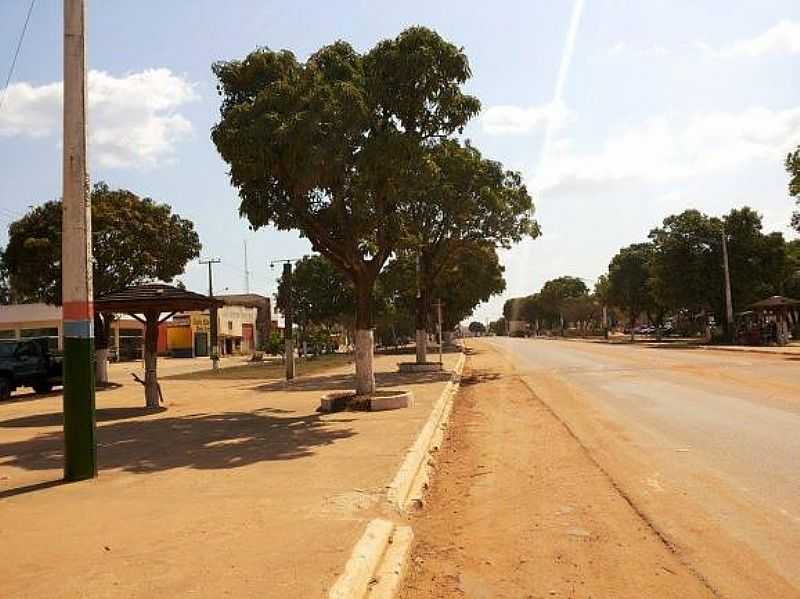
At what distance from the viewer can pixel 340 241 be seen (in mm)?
15984

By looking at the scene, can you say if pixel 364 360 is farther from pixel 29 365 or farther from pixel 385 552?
pixel 29 365

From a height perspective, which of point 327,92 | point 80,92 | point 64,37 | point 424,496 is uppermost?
point 327,92

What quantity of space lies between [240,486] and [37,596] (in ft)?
11.2

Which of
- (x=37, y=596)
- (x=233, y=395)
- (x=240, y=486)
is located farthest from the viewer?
(x=233, y=395)

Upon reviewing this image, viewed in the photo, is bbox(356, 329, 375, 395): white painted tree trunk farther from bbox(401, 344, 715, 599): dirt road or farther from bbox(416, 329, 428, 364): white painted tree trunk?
bbox(416, 329, 428, 364): white painted tree trunk

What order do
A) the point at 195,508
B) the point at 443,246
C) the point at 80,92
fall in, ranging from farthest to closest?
the point at 443,246
the point at 80,92
the point at 195,508

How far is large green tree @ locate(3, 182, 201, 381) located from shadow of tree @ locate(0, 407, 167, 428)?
9631mm

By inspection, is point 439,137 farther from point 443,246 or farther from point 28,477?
point 443,246

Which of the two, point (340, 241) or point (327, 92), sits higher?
point (327, 92)

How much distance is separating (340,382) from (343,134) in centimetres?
1304

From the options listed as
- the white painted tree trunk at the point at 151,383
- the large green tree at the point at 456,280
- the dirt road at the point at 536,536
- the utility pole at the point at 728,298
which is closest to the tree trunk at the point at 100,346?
the white painted tree trunk at the point at 151,383

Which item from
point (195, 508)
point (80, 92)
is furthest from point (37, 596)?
point (80, 92)

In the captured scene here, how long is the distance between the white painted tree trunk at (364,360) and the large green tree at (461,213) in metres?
10.2

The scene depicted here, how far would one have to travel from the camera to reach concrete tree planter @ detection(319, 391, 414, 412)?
50.7ft
